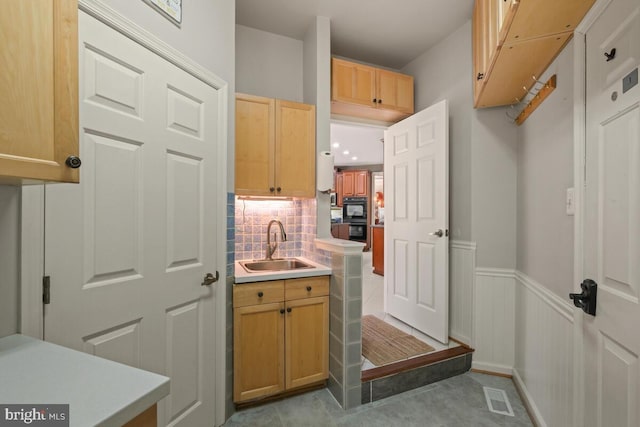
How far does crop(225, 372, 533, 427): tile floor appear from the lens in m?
1.76

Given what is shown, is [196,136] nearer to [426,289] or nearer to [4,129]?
[4,129]

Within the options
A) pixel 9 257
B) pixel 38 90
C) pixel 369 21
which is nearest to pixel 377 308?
pixel 369 21

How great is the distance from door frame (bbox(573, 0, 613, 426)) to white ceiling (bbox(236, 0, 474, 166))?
4.19ft

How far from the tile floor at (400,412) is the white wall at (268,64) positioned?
7.98ft

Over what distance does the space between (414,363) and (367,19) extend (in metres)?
2.77

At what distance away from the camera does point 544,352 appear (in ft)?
5.48

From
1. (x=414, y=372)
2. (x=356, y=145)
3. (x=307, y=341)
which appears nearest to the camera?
(x=307, y=341)

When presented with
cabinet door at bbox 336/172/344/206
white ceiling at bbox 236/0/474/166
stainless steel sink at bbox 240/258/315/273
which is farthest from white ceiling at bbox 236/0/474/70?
cabinet door at bbox 336/172/344/206

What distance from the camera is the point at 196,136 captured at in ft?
5.13

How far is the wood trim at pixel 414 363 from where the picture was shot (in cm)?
199

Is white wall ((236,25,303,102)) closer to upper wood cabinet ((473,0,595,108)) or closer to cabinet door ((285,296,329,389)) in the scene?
upper wood cabinet ((473,0,595,108))

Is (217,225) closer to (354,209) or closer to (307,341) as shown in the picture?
(307,341)

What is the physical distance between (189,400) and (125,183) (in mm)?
1182

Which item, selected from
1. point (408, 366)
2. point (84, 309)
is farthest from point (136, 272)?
point (408, 366)
